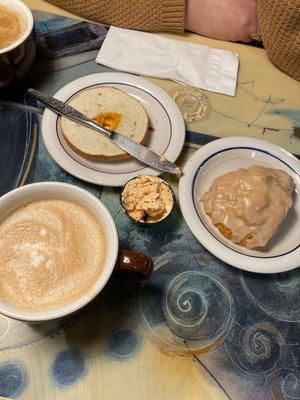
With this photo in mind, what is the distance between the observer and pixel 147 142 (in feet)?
3.34

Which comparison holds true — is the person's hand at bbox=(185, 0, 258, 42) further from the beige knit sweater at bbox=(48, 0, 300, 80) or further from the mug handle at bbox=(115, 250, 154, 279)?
the mug handle at bbox=(115, 250, 154, 279)

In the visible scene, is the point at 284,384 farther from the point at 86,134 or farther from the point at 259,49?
the point at 259,49

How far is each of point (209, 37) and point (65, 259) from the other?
2.57 ft

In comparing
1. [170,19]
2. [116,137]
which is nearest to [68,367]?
[116,137]

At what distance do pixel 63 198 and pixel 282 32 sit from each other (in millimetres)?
676

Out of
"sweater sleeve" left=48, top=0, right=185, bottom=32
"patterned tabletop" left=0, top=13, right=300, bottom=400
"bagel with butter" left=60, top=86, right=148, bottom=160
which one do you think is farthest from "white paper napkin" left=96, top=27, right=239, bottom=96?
"patterned tabletop" left=0, top=13, right=300, bottom=400

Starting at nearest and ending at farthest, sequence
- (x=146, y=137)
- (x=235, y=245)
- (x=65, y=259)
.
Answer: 1. (x=65, y=259)
2. (x=235, y=245)
3. (x=146, y=137)

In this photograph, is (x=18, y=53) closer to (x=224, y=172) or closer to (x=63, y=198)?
(x=63, y=198)

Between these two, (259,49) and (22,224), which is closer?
(22,224)

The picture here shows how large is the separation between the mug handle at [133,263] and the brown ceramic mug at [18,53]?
0.52 meters

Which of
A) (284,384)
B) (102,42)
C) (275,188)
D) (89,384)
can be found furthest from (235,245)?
(102,42)

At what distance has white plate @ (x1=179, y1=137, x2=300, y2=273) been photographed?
842mm

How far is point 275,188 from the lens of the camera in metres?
0.91

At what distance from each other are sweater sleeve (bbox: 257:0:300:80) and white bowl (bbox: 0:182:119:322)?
65 cm
